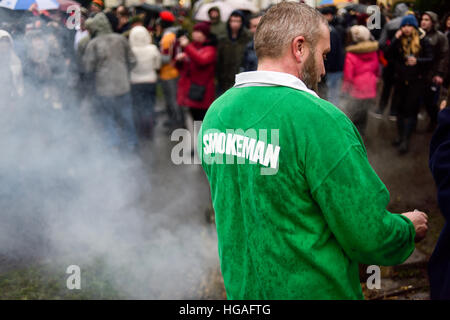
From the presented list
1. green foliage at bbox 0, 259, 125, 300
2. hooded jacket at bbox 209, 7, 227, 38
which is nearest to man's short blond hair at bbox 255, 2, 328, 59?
green foliage at bbox 0, 259, 125, 300

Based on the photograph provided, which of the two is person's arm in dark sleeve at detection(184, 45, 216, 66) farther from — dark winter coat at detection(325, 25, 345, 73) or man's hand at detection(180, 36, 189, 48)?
dark winter coat at detection(325, 25, 345, 73)

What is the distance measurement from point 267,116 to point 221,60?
208 inches

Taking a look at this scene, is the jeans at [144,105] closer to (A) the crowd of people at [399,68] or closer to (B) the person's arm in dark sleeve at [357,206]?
(A) the crowd of people at [399,68]

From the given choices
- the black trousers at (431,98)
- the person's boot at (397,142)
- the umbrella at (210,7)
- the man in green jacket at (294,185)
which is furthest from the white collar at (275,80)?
the umbrella at (210,7)

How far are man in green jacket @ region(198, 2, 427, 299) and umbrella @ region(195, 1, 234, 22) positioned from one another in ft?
22.7

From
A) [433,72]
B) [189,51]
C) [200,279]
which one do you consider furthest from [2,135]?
[433,72]

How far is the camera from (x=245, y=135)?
1.66 metres

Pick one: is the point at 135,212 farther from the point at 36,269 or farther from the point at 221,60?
the point at 221,60

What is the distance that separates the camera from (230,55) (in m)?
6.66

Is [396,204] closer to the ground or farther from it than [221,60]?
closer to the ground

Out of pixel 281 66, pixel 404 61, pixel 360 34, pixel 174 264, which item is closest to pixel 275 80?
pixel 281 66

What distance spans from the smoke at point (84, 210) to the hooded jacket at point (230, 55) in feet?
5.89

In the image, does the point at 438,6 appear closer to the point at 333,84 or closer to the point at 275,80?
the point at 333,84

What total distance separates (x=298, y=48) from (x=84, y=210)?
11.7 ft
